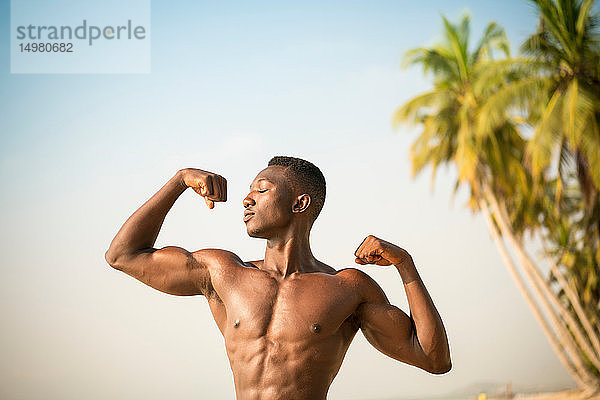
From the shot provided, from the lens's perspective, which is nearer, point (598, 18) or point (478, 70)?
point (598, 18)

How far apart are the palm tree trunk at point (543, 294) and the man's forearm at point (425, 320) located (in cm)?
1491

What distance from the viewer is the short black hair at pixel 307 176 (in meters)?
2.84

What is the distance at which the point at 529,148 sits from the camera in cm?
1370

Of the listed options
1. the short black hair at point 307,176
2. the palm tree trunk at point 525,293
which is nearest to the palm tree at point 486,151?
the palm tree trunk at point 525,293

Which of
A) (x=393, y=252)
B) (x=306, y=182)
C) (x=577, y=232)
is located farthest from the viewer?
(x=577, y=232)

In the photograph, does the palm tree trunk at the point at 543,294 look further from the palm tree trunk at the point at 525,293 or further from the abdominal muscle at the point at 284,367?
the abdominal muscle at the point at 284,367

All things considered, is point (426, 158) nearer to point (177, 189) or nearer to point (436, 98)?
point (436, 98)

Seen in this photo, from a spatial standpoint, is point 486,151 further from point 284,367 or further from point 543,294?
point 284,367

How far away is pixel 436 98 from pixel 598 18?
13.2ft

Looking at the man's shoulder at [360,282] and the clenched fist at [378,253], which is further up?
the clenched fist at [378,253]

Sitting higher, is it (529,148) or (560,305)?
(529,148)

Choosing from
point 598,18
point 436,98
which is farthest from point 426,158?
point 598,18

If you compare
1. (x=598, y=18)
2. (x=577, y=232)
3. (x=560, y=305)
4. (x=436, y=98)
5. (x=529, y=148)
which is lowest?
(x=560, y=305)

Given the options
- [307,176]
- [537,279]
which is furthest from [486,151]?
[307,176]
